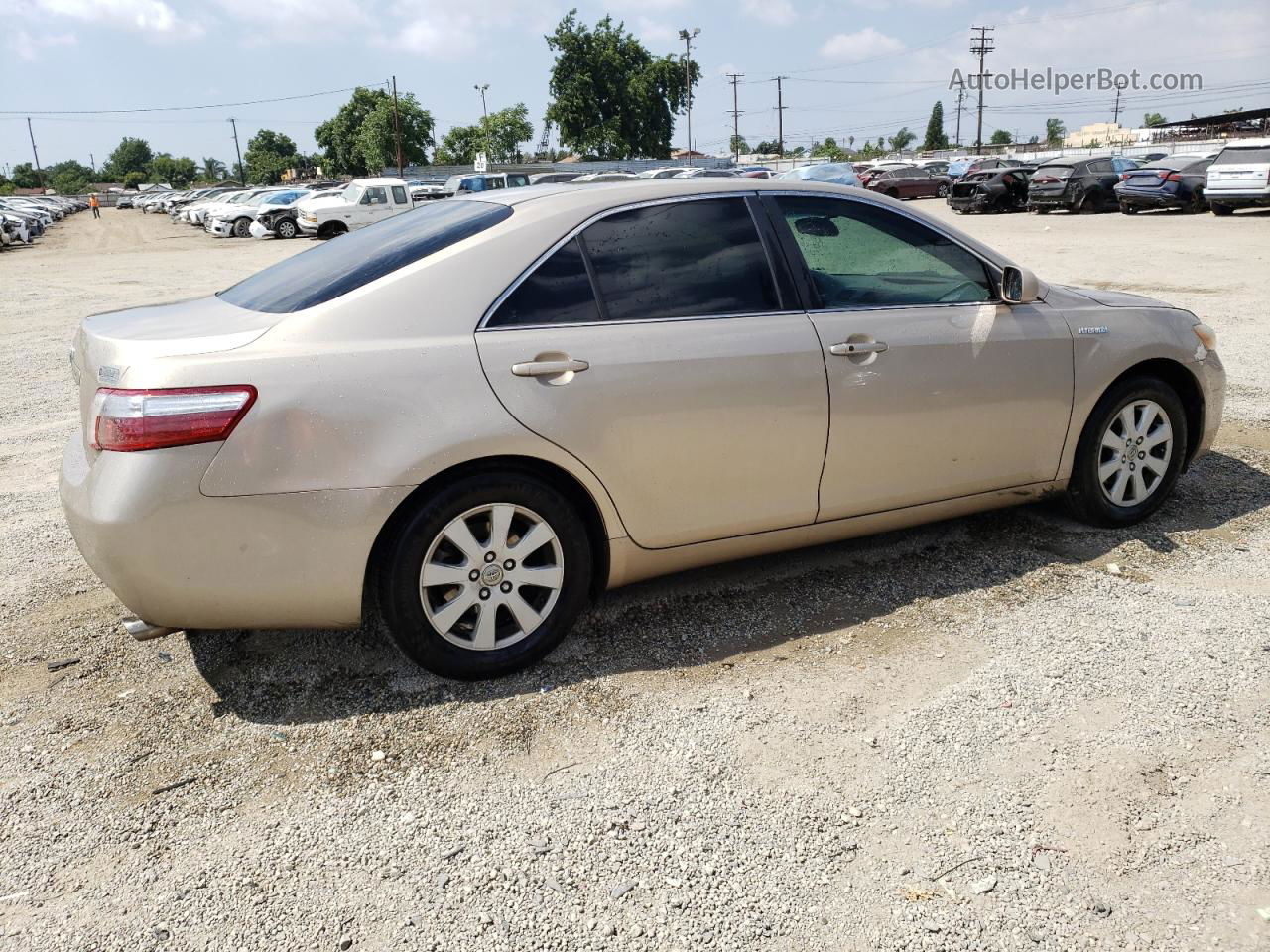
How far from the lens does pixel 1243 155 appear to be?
74.3 feet

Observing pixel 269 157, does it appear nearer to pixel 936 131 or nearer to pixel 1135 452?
pixel 936 131

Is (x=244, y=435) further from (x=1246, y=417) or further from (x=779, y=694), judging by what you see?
(x=1246, y=417)

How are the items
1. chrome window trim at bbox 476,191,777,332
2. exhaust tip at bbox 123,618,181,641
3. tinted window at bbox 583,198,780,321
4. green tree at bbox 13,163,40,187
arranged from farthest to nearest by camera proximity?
1. green tree at bbox 13,163,40,187
2. tinted window at bbox 583,198,780,321
3. chrome window trim at bbox 476,191,777,332
4. exhaust tip at bbox 123,618,181,641

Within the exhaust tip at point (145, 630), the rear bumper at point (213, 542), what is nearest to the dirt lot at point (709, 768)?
the exhaust tip at point (145, 630)

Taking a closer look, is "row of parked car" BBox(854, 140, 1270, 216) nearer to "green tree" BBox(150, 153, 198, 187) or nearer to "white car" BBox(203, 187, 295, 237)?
"white car" BBox(203, 187, 295, 237)

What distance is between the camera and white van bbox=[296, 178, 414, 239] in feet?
99.8

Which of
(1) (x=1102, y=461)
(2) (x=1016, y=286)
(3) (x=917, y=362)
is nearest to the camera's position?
(3) (x=917, y=362)

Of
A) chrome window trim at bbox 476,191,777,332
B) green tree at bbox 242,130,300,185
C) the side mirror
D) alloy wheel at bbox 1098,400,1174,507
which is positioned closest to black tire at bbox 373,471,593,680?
chrome window trim at bbox 476,191,777,332

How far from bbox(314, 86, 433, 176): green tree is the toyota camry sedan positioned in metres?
84.4

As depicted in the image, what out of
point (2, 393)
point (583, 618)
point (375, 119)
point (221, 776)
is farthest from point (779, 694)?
point (375, 119)

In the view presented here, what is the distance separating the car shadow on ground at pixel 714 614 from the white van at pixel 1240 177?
2109 cm

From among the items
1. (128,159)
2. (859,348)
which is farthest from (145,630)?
(128,159)

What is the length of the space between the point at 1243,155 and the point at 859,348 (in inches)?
937

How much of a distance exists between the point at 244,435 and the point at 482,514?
76 centimetres
